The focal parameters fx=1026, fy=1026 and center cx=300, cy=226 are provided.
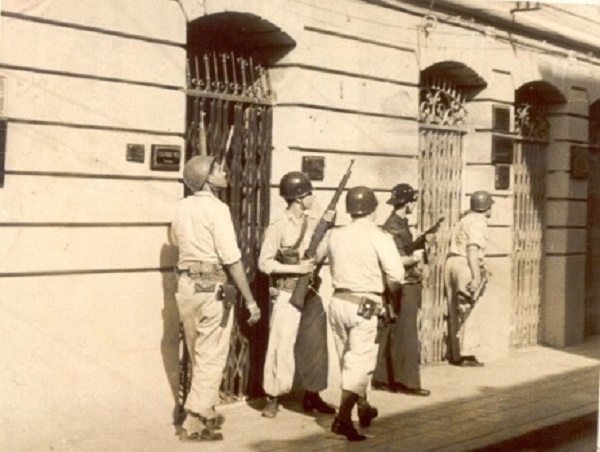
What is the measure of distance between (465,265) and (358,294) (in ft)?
12.7

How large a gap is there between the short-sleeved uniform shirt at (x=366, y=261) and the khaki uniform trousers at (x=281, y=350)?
83 cm

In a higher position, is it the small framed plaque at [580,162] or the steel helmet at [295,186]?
the small framed plaque at [580,162]

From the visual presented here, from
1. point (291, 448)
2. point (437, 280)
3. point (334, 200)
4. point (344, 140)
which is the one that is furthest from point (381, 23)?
point (291, 448)

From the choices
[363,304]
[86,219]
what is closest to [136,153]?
[86,219]

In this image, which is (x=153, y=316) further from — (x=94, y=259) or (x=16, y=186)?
(x=16, y=186)

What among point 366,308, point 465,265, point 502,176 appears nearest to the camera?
point 366,308

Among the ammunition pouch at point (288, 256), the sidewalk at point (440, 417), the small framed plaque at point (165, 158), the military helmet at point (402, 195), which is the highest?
the small framed plaque at point (165, 158)

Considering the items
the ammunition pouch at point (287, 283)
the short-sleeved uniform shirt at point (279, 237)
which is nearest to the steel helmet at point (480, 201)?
the short-sleeved uniform shirt at point (279, 237)

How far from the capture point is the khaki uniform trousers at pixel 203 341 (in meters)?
7.61

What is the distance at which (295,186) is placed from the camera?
8.73 metres

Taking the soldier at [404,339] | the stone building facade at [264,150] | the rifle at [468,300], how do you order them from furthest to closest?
the rifle at [468,300] → the soldier at [404,339] → the stone building facade at [264,150]

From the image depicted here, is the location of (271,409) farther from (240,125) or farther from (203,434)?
(240,125)

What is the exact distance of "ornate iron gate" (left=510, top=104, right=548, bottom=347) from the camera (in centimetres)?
1330

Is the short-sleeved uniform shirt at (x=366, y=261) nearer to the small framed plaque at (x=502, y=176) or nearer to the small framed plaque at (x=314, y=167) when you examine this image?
the small framed plaque at (x=314, y=167)
